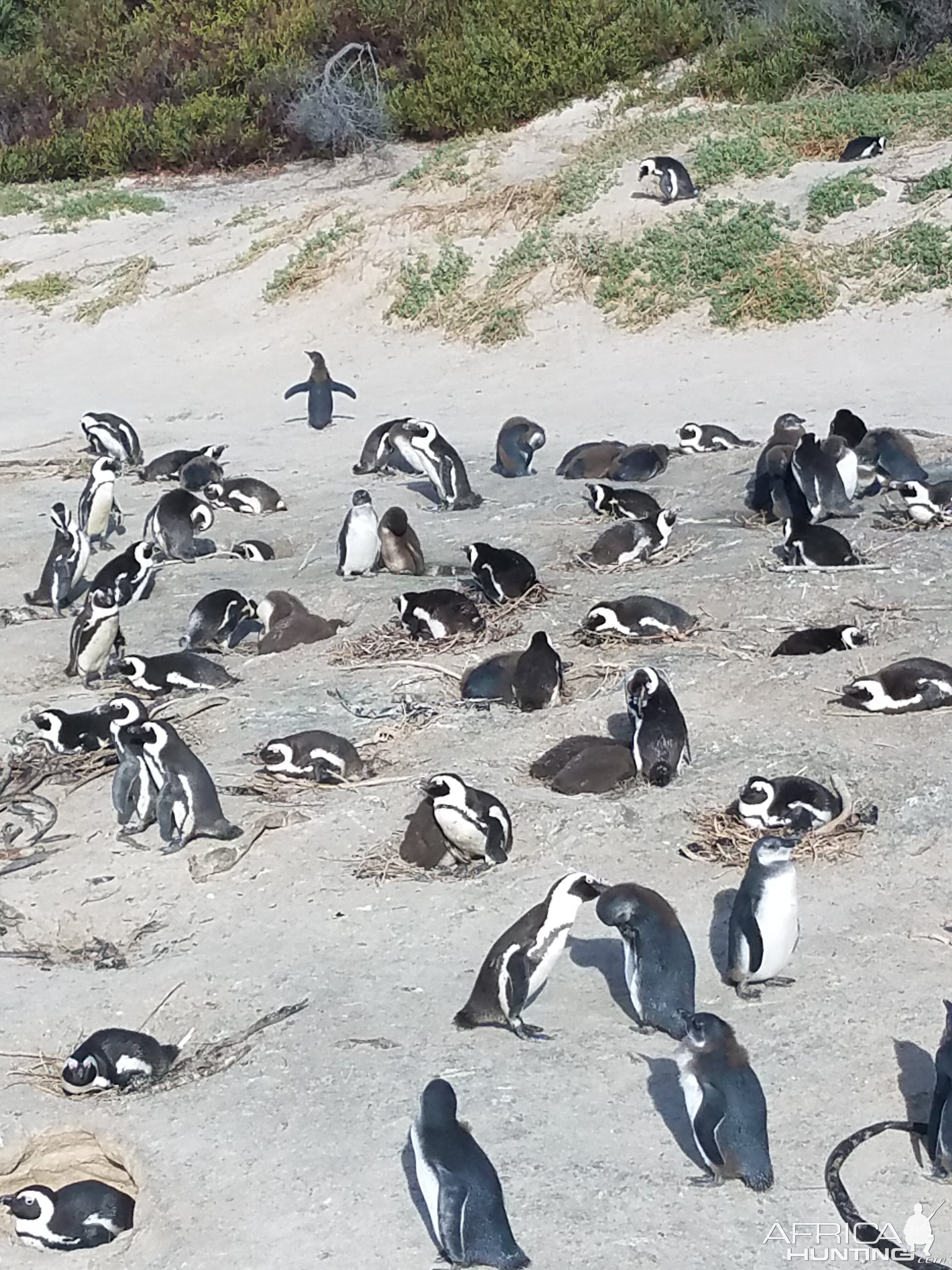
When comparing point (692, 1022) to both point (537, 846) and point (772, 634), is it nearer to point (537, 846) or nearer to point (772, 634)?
point (537, 846)

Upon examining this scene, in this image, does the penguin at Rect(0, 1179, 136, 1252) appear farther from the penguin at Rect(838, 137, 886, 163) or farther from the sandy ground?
the penguin at Rect(838, 137, 886, 163)

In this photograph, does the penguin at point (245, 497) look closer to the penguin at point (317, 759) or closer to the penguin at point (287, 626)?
the penguin at point (287, 626)

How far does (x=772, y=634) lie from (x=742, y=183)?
35.0 feet

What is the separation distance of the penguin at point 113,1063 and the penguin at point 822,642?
384cm

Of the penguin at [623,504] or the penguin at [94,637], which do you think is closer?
the penguin at [94,637]

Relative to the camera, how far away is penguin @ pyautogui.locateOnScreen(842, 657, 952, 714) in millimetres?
7141

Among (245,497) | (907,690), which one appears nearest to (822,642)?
(907,690)

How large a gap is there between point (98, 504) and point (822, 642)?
5.67 meters

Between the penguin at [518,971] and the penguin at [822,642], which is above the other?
the penguin at [518,971]

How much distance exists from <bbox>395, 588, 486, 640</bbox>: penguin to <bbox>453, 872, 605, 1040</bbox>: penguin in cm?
331

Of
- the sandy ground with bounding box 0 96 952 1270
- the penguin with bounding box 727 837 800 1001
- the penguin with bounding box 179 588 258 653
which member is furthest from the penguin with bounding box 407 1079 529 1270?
the penguin with bounding box 179 588 258 653

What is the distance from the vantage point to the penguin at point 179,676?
27.7 feet

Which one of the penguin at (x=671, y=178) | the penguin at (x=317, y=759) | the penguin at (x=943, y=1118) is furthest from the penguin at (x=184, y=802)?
the penguin at (x=671, y=178)

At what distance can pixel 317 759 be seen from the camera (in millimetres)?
7082
